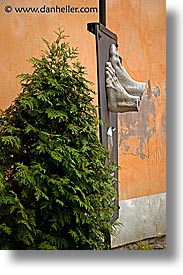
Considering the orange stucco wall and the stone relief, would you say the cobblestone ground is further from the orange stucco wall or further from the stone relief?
the stone relief

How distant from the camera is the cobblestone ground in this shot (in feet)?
5.12

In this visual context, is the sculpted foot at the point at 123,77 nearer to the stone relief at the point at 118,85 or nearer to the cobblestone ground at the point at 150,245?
the stone relief at the point at 118,85

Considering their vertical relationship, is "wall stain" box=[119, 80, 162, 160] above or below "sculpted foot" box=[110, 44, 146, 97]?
below

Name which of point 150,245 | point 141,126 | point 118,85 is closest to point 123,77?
point 118,85

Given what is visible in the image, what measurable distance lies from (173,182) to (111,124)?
229 millimetres

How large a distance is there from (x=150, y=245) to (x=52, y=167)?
0.34 metres

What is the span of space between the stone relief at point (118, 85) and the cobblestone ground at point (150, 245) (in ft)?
1.17

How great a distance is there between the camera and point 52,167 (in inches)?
58.7

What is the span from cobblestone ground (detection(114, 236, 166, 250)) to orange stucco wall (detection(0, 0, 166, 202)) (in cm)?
13

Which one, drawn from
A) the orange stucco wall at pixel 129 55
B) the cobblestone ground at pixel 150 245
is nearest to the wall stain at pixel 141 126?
the orange stucco wall at pixel 129 55

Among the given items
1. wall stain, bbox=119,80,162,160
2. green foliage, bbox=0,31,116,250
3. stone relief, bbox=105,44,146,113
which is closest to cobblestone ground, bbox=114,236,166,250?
green foliage, bbox=0,31,116,250

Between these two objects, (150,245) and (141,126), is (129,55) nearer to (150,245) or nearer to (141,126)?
(141,126)

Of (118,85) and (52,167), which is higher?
(118,85)

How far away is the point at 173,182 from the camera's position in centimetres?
157
